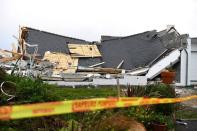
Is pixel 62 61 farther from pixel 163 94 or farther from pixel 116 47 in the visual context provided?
pixel 163 94

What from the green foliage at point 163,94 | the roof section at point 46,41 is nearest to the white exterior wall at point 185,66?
the roof section at point 46,41

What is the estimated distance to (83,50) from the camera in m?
35.5

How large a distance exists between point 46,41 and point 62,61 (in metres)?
3.56

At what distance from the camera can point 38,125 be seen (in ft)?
31.3

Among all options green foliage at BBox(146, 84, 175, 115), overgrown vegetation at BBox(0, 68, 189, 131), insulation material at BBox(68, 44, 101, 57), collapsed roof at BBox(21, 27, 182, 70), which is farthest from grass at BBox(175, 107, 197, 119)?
insulation material at BBox(68, 44, 101, 57)

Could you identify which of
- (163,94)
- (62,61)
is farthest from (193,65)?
(163,94)

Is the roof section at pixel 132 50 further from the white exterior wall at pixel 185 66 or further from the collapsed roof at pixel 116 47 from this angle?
the white exterior wall at pixel 185 66

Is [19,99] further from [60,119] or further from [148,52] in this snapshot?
[148,52]

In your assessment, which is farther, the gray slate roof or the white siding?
the gray slate roof

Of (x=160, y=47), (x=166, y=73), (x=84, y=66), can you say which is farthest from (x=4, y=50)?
(x=166, y=73)

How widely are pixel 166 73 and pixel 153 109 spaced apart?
5.08 m

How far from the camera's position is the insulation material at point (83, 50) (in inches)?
1372

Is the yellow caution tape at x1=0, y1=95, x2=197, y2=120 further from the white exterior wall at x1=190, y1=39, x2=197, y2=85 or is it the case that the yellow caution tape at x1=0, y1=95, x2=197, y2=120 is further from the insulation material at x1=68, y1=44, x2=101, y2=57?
the insulation material at x1=68, y1=44, x2=101, y2=57

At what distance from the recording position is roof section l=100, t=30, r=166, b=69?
35781 millimetres
